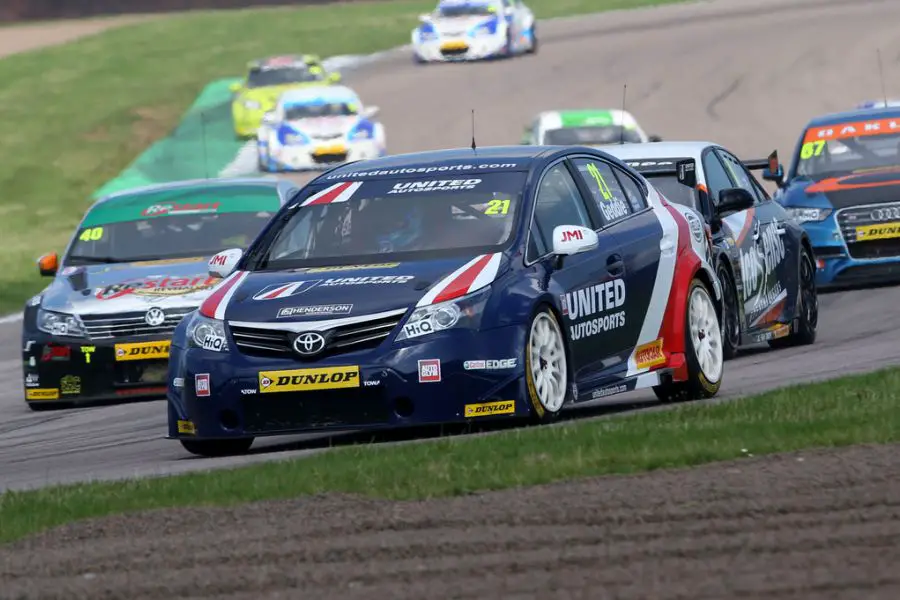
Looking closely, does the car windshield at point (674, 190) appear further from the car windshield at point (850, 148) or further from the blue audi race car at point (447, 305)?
the car windshield at point (850, 148)

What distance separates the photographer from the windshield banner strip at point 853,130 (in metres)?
19.0

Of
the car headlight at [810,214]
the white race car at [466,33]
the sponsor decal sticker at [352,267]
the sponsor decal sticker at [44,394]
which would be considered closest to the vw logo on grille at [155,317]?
the sponsor decal sticker at [44,394]

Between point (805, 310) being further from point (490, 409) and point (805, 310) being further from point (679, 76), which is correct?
point (679, 76)

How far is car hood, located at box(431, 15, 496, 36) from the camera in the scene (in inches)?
1758

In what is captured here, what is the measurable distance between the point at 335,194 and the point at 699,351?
211 cm

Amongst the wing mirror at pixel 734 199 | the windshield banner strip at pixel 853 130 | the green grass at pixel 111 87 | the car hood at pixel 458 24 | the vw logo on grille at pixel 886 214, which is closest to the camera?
the wing mirror at pixel 734 199

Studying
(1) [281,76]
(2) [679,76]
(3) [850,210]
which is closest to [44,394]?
(3) [850,210]

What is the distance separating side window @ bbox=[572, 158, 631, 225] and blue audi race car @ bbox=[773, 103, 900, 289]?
7042mm

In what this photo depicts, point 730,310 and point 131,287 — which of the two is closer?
point 730,310

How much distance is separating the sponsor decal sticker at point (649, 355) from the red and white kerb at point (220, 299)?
202 cm

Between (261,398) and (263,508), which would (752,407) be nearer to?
(261,398)

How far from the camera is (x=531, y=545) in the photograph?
6.25m

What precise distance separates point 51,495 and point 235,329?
1.67 m

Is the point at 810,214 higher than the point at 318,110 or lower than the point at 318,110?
higher
